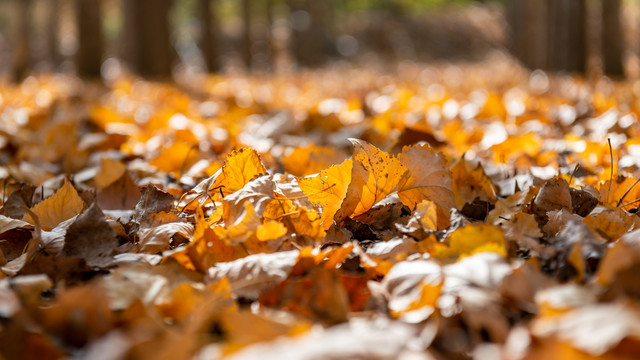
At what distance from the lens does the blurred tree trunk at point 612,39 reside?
7520 mm

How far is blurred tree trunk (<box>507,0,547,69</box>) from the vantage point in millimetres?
9414

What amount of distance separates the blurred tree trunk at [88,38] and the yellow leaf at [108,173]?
27.6ft

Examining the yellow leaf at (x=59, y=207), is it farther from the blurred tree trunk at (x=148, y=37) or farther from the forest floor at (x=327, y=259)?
the blurred tree trunk at (x=148, y=37)

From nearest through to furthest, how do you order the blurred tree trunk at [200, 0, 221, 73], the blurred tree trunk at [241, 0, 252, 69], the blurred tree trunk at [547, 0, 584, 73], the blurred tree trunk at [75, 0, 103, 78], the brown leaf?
the brown leaf, the blurred tree trunk at [547, 0, 584, 73], the blurred tree trunk at [75, 0, 103, 78], the blurred tree trunk at [200, 0, 221, 73], the blurred tree trunk at [241, 0, 252, 69]

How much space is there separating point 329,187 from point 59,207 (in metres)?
0.65

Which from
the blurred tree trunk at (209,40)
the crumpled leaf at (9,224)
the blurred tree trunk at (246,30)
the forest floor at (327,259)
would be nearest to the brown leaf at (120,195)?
the forest floor at (327,259)

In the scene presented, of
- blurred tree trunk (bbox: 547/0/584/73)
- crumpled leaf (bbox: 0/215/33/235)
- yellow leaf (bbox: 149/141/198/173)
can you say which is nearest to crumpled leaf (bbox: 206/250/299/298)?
crumpled leaf (bbox: 0/215/33/235)

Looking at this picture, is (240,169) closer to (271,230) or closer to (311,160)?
(271,230)

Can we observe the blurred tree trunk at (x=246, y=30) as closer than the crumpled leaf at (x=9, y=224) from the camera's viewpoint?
No

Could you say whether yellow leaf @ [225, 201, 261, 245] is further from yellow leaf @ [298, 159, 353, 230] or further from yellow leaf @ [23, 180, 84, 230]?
yellow leaf @ [23, 180, 84, 230]

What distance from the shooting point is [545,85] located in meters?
6.18

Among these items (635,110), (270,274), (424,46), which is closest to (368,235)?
(270,274)

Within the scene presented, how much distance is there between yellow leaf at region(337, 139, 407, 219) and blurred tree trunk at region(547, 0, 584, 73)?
21.4ft

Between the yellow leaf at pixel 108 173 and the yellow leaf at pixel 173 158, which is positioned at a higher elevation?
the yellow leaf at pixel 108 173
